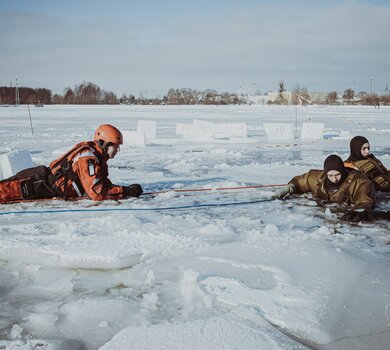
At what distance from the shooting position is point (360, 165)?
518 cm

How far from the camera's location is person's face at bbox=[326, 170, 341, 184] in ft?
14.0

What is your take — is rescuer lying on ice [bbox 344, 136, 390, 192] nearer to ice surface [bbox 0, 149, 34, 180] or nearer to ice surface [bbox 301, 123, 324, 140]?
ice surface [bbox 0, 149, 34, 180]

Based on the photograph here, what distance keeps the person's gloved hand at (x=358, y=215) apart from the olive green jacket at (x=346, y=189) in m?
0.11

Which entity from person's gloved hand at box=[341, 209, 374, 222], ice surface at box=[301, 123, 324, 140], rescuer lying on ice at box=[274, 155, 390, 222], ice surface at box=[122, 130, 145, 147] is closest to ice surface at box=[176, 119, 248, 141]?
ice surface at box=[301, 123, 324, 140]

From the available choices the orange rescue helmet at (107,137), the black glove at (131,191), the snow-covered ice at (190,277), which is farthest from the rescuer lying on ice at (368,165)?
the orange rescue helmet at (107,137)

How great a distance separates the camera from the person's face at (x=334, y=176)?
4265 millimetres

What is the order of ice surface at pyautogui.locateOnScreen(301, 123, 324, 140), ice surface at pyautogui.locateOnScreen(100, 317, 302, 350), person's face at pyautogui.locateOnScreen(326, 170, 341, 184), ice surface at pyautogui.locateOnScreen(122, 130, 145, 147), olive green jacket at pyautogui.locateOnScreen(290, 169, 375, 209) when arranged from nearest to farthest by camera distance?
ice surface at pyautogui.locateOnScreen(100, 317, 302, 350)
olive green jacket at pyautogui.locateOnScreen(290, 169, 375, 209)
person's face at pyautogui.locateOnScreen(326, 170, 341, 184)
ice surface at pyautogui.locateOnScreen(122, 130, 145, 147)
ice surface at pyautogui.locateOnScreen(301, 123, 324, 140)

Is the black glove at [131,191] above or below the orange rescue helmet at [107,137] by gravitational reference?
below

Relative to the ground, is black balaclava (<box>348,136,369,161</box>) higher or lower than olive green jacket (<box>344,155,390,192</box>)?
higher

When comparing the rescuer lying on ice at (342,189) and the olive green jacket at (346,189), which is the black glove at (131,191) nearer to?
the rescuer lying on ice at (342,189)

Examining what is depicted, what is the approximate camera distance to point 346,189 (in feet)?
14.2

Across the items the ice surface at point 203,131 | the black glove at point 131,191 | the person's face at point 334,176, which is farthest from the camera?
the ice surface at point 203,131

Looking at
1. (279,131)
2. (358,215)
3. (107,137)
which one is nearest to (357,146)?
(358,215)

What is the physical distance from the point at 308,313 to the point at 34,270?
173 cm
